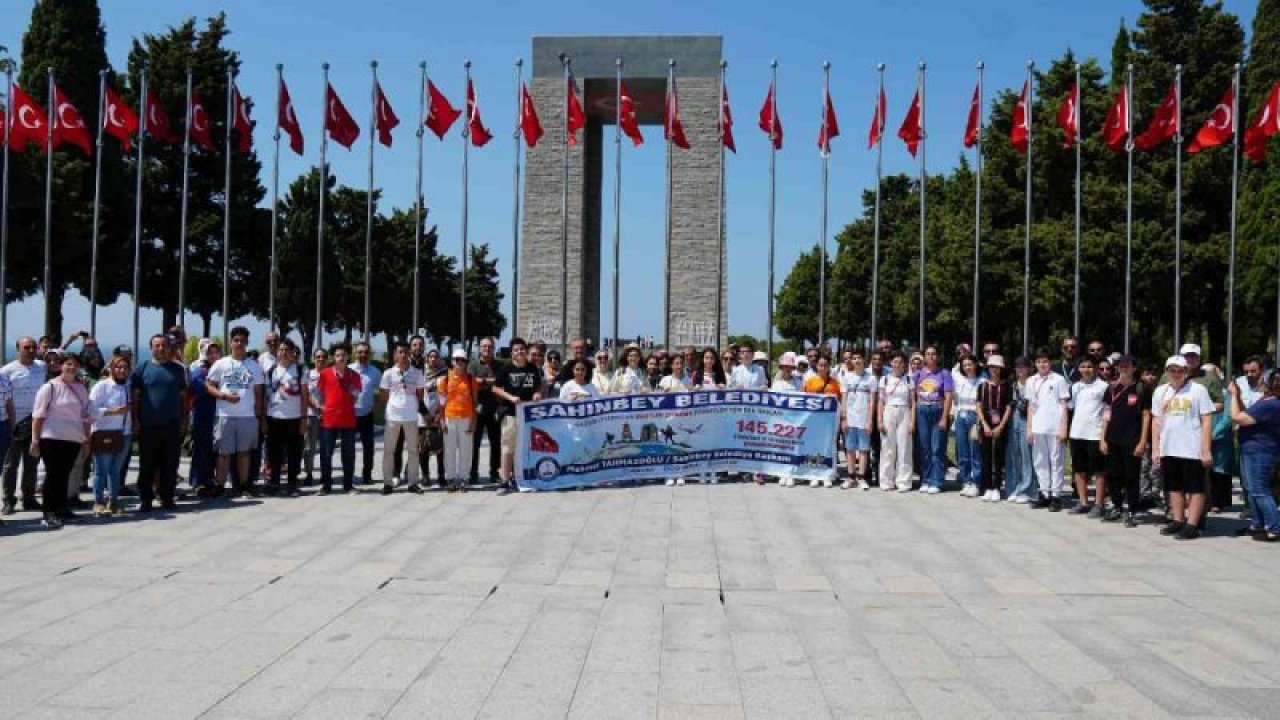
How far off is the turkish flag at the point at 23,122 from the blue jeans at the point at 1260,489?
68.6 feet

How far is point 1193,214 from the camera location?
31.4 metres

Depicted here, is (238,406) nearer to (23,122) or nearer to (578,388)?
(578,388)

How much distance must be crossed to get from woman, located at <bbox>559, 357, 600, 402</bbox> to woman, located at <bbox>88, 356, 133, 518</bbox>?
4.97m

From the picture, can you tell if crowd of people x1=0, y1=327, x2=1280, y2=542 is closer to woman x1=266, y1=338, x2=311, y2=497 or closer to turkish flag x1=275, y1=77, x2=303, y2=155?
woman x1=266, y1=338, x2=311, y2=497

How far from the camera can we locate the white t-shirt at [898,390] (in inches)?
495

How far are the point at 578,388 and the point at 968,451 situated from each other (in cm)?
504

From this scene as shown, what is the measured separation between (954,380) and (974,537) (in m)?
3.28

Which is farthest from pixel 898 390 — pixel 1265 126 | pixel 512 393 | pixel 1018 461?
pixel 1265 126

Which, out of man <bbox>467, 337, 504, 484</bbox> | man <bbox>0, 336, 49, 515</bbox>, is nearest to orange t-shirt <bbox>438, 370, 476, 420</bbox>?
man <bbox>467, 337, 504, 484</bbox>

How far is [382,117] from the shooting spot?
22078 millimetres

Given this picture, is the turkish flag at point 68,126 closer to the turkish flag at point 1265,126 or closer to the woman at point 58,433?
the woman at point 58,433

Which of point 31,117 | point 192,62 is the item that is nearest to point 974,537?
point 31,117

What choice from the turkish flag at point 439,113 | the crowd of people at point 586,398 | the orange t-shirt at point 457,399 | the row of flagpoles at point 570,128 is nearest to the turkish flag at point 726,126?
the row of flagpoles at point 570,128

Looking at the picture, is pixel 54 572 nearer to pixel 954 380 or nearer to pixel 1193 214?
pixel 954 380
